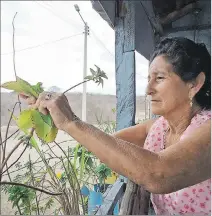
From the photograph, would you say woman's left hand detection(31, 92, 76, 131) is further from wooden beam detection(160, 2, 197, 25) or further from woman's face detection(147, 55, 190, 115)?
wooden beam detection(160, 2, 197, 25)

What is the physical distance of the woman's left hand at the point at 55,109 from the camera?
811 millimetres

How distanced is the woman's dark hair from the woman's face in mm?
25

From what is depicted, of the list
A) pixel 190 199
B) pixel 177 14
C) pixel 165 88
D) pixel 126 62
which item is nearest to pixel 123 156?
pixel 165 88

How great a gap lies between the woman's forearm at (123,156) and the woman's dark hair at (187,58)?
0.46 metres

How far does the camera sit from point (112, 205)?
1.63m

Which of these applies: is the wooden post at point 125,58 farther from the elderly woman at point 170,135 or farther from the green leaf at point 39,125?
the green leaf at point 39,125

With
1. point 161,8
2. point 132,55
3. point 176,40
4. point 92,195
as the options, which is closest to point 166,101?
point 176,40

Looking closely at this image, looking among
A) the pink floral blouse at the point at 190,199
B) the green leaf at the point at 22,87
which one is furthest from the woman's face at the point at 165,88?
the green leaf at the point at 22,87

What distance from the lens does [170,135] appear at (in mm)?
1316

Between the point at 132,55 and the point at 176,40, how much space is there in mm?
823

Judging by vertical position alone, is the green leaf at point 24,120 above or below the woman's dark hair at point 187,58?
below

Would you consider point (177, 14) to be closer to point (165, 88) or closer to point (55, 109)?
point (165, 88)

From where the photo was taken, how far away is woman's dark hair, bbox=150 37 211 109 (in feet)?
3.61

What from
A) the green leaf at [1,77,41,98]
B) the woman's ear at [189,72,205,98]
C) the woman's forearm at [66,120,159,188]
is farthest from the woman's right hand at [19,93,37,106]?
the woman's ear at [189,72,205,98]
